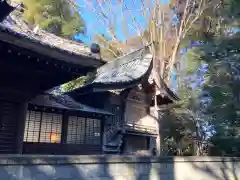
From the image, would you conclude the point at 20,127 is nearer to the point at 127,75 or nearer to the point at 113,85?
the point at 113,85

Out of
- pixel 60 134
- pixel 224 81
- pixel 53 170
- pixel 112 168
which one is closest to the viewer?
pixel 53 170

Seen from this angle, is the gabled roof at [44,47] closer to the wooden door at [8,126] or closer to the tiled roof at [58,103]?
the wooden door at [8,126]

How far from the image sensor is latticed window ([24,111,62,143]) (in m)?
9.56

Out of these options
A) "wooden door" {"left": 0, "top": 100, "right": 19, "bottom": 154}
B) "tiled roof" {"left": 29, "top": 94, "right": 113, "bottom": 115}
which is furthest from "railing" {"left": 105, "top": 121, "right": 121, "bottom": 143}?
"wooden door" {"left": 0, "top": 100, "right": 19, "bottom": 154}

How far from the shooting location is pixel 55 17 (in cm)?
2350

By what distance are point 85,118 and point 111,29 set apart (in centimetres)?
982

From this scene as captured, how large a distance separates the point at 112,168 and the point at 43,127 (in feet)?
19.0

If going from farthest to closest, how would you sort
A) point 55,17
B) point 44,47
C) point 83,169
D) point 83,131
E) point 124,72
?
1. point 55,17
2. point 124,72
3. point 83,131
4. point 44,47
5. point 83,169

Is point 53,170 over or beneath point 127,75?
beneath

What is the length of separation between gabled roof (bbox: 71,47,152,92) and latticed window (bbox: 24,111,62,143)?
2.13 m

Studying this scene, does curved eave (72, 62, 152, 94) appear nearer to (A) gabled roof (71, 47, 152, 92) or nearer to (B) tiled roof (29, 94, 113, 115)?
(A) gabled roof (71, 47, 152, 92)

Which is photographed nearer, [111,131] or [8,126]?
[8,126]

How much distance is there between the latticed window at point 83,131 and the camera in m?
10.9

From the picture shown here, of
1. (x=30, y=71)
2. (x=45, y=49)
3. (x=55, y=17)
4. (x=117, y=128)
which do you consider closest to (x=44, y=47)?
(x=45, y=49)
